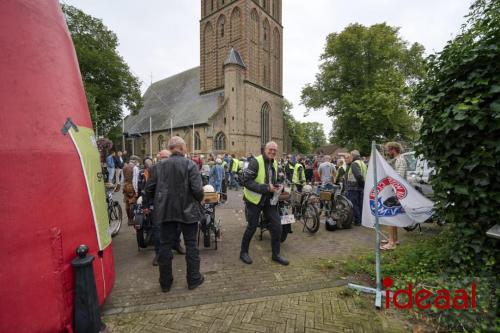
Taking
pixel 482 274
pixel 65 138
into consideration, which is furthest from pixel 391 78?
pixel 65 138

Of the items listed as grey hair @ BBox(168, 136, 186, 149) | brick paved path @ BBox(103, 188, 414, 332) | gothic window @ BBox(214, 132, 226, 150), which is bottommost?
brick paved path @ BBox(103, 188, 414, 332)

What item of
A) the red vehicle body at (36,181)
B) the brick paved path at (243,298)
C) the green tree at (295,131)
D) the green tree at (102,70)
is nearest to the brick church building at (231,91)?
the green tree at (102,70)

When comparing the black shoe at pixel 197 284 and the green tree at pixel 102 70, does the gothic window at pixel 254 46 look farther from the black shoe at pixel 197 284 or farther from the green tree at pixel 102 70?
the black shoe at pixel 197 284

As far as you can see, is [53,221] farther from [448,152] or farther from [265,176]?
[448,152]

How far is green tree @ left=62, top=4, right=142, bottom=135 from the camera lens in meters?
22.1

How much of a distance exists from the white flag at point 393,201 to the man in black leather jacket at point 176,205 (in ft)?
7.26

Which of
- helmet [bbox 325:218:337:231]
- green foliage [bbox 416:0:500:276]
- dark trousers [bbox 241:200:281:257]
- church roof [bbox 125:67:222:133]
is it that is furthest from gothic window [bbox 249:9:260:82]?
green foliage [bbox 416:0:500:276]

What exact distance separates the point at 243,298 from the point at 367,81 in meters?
22.6

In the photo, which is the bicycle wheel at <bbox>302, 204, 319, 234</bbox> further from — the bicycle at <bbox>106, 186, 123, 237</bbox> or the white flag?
the bicycle at <bbox>106, 186, 123, 237</bbox>

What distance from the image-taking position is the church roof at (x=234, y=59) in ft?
96.2

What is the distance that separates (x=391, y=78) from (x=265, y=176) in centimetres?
2019

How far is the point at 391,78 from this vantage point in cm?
1961

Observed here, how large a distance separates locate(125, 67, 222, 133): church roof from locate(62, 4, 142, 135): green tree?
312 inches

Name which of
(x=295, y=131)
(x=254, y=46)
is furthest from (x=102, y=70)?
(x=295, y=131)
